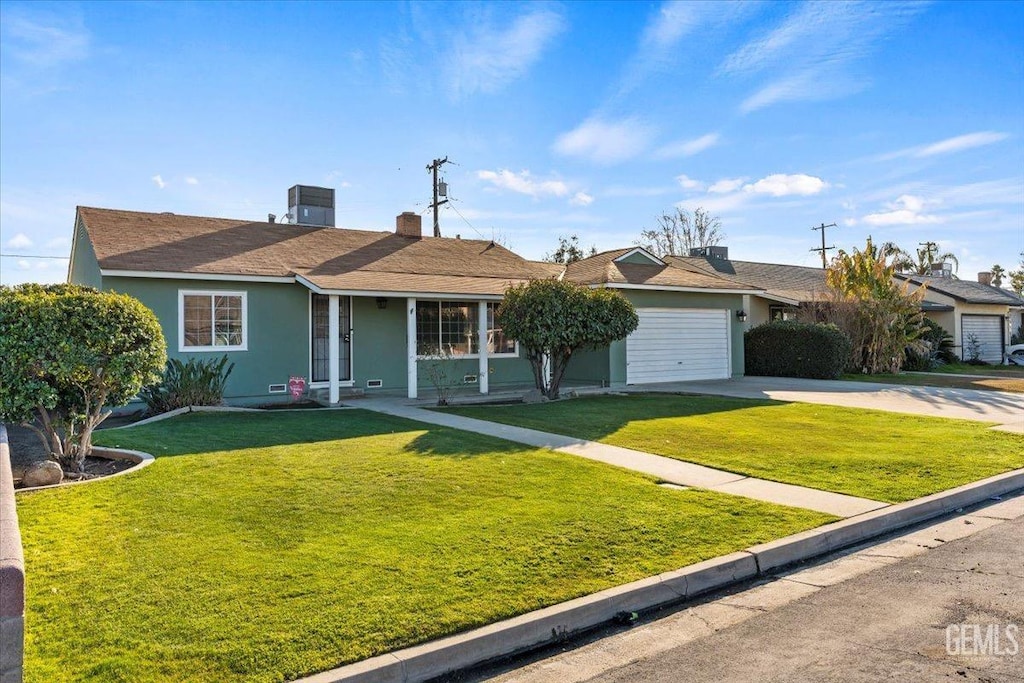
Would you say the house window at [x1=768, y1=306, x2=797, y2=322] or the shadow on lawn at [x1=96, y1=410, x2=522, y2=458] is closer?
the shadow on lawn at [x1=96, y1=410, x2=522, y2=458]

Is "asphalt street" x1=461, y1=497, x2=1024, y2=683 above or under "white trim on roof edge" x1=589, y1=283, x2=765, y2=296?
under

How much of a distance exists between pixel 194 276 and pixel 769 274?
83.5 ft

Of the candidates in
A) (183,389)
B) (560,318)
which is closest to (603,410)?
(560,318)

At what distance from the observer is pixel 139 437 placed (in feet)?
30.4

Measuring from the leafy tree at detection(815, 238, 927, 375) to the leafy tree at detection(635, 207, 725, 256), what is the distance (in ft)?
92.9

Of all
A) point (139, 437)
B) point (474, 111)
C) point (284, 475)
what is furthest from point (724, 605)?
point (474, 111)

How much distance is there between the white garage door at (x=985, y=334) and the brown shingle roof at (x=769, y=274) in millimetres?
6716

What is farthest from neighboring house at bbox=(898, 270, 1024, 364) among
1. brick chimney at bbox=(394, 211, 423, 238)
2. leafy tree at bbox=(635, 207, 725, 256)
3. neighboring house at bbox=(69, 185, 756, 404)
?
brick chimney at bbox=(394, 211, 423, 238)

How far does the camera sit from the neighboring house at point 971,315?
30109 mm

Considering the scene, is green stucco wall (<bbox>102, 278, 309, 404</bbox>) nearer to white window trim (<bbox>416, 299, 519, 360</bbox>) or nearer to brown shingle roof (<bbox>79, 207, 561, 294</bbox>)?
brown shingle roof (<bbox>79, 207, 561, 294</bbox>)

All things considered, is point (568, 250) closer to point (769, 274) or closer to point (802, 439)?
point (769, 274)

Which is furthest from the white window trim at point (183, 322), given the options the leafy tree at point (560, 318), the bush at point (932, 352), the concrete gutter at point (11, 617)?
the bush at point (932, 352)

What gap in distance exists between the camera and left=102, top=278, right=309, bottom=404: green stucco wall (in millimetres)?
13461

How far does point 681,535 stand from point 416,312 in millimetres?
11737
